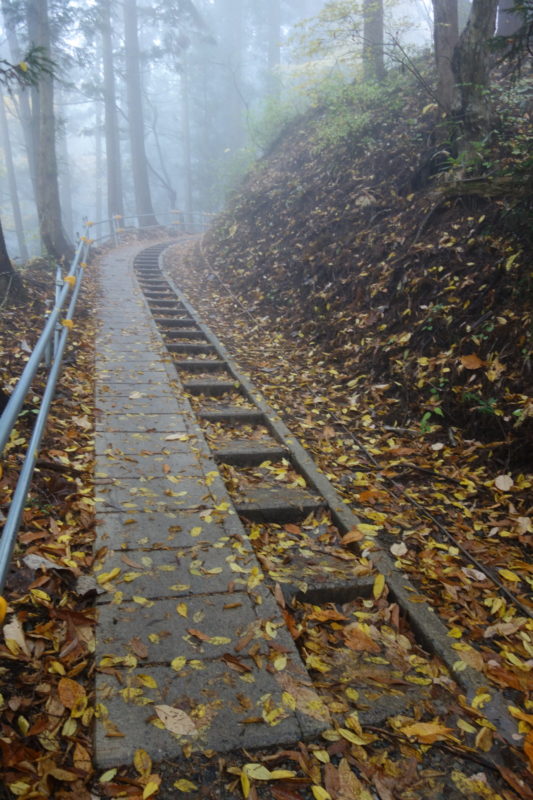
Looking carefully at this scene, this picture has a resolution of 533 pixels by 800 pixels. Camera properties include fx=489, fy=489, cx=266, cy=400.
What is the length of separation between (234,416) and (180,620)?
8.30 feet

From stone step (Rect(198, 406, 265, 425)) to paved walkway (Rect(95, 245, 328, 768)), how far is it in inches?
19.1

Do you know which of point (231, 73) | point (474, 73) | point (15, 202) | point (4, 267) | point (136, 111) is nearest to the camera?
point (474, 73)

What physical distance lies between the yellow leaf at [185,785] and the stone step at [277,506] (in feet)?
5.51

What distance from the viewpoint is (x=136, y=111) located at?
2177 cm

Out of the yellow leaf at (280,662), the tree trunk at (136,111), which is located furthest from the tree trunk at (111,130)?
the yellow leaf at (280,662)

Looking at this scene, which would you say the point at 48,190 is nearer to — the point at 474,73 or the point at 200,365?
the point at 200,365

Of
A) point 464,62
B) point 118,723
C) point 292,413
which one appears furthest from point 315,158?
point 118,723

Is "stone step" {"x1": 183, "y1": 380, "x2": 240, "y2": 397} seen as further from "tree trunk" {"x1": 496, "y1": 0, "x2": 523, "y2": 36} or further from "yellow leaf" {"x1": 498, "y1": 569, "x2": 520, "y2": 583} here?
"tree trunk" {"x1": 496, "y1": 0, "x2": 523, "y2": 36}

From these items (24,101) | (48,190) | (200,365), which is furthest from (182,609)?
(24,101)

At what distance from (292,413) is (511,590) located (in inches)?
102

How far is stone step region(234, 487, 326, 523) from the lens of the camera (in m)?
3.33

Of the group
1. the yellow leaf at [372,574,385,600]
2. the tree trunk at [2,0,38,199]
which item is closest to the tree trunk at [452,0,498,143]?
the yellow leaf at [372,574,385,600]

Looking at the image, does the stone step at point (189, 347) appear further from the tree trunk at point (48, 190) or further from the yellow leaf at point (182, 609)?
the tree trunk at point (48, 190)

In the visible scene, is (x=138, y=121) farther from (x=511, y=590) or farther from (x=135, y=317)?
(x=511, y=590)
